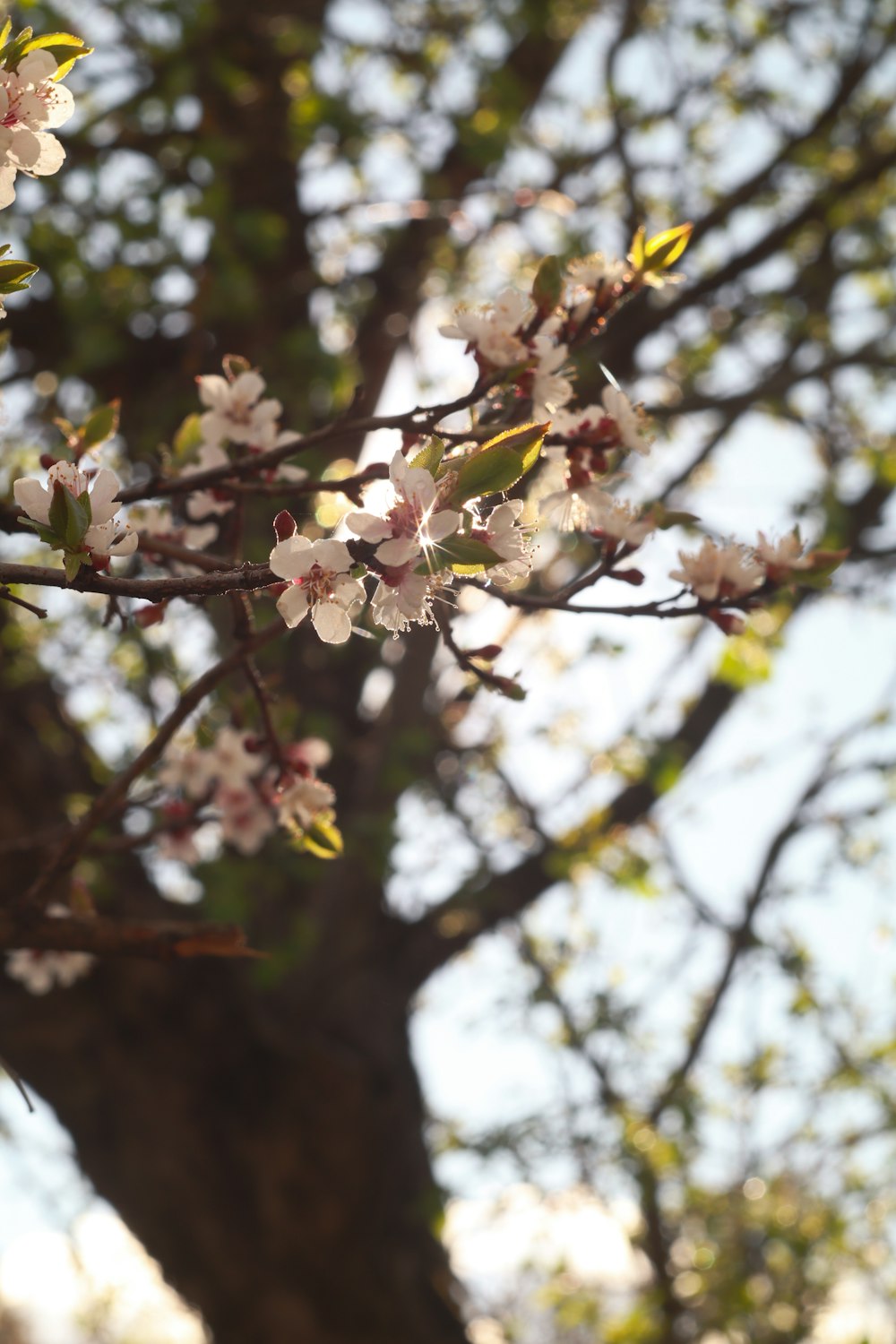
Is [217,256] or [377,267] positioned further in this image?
[377,267]

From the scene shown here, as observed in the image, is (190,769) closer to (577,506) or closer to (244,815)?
(244,815)

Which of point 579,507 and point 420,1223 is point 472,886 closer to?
point 420,1223

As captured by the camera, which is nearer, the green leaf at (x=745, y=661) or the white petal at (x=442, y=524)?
the white petal at (x=442, y=524)

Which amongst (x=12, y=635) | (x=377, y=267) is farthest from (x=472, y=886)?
(x=377, y=267)

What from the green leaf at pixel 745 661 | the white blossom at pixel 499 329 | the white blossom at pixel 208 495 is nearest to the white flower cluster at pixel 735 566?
the white blossom at pixel 499 329

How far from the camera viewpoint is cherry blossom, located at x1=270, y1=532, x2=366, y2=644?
0.81 m

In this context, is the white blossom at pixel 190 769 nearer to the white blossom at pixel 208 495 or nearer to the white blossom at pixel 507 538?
the white blossom at pixel 208 495

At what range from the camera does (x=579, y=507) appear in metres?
1.22

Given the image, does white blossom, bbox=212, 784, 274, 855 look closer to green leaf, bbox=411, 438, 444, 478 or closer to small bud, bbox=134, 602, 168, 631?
small bud, bbox=134, 602, 168, 631

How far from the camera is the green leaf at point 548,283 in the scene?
46.1 inches

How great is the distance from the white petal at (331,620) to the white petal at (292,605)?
1 cm

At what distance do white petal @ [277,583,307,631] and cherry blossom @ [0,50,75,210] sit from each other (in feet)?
1.30

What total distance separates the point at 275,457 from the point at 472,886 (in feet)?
7.48

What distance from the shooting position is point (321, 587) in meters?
0.86
